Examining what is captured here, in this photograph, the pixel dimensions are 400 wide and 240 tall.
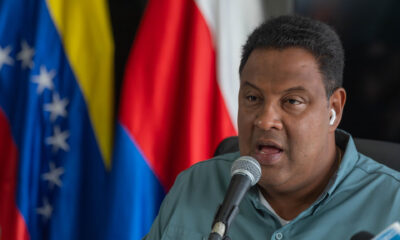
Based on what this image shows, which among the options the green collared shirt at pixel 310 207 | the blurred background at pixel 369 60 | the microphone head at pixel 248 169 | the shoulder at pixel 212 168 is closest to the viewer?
the microphone head at pixel 248 169

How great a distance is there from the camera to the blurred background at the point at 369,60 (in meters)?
2.00

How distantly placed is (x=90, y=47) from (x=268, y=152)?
1198mm

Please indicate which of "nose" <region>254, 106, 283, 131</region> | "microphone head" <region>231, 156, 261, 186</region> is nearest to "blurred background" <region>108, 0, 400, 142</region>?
"nose" <region>254, 106, 283, 131</region>

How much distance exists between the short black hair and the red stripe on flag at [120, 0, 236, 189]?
71 cm

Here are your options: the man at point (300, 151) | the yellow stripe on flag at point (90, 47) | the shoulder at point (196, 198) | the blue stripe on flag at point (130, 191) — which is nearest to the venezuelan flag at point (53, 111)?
the yellow stripe on flag at point (90, 47)

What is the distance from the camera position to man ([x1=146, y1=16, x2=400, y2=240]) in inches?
49.2

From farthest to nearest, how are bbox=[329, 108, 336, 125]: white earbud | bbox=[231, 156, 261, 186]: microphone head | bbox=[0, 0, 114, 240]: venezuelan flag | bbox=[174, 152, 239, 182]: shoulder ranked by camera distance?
bbox=[0, 0, 114, 240]: venezuelan flag < bbox=[174, 152, 239, 182]: shoulder < bbox=[329, 108, 336, 125]: white earbud < bbox=[231, 156, 261, 186]: microphone head

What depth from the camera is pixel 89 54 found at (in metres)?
2.15

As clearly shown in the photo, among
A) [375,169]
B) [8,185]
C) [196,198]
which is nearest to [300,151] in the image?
[375,169]

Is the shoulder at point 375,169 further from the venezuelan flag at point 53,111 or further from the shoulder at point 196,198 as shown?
the venezuelan flag at point 53,111

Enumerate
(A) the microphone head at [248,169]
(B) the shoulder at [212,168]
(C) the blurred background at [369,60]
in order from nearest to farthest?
1. (A) the microphone head at [248,169]
2. (B) the shoulder at [212,168]
3. (C) the blurred background at [369,60]

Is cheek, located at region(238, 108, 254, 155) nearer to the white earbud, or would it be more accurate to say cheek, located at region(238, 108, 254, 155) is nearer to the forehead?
the forehead

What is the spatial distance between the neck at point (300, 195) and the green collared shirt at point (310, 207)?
58 millimetres

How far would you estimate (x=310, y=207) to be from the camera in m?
1.25
